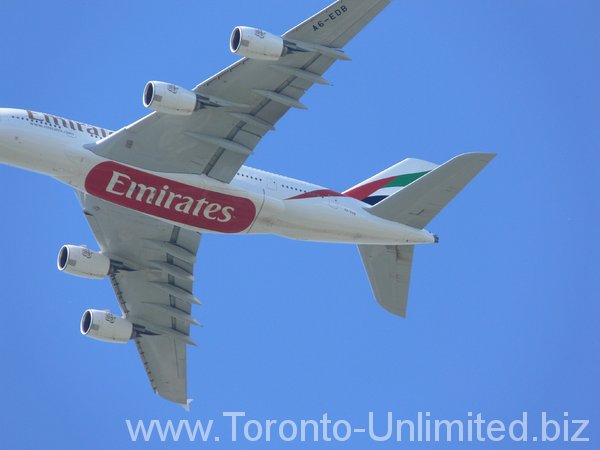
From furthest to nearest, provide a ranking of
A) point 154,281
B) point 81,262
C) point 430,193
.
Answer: point 154,281 → point 81,262 → point 430,193

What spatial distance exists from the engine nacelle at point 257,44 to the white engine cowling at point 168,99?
3.21 meters

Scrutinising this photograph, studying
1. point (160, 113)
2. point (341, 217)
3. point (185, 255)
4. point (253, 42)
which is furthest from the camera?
point (185, 255)

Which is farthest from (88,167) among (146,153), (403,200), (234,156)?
(403,200)

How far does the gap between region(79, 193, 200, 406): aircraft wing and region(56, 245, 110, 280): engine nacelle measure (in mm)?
945

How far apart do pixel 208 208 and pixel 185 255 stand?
6262mm

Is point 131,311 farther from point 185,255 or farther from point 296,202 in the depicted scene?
point 296,202

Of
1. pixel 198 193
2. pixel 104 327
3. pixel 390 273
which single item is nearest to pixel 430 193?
pixel 390 273

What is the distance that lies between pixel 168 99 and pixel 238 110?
3.59 metres

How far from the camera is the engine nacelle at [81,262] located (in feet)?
195

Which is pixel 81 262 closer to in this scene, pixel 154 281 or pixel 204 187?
pixel 154 281

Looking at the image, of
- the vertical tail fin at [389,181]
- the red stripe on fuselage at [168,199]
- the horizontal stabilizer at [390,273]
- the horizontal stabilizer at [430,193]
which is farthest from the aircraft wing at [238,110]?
the horizontal stabilizer at [390,273]

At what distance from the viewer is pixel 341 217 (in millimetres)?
57219

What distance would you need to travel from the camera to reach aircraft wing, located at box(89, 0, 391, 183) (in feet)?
168

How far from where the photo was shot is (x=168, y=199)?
5569cm
